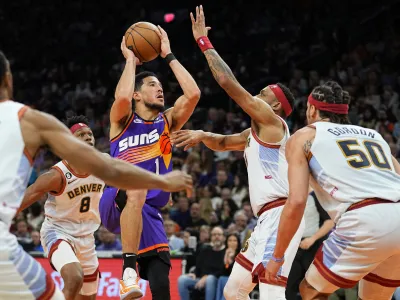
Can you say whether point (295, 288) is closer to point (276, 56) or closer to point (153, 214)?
point (153, 214)

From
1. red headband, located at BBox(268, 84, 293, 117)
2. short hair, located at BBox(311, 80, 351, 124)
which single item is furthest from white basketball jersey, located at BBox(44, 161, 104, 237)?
short hair, located at BBox(311, 80, 351, 124)

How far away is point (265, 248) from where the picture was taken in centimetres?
656

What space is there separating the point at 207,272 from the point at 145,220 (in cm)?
446

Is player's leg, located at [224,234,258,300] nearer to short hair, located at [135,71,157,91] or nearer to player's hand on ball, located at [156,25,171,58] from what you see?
short hair, located at [135,71,157,91]

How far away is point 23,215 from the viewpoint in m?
14.6

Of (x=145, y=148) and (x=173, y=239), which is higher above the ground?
(x=145, y=148)

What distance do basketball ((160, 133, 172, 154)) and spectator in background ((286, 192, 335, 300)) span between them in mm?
3894

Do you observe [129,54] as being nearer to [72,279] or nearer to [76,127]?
[76,127]

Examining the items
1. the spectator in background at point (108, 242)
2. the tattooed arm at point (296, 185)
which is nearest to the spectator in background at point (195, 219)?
the spectator in background at point (108, 242)

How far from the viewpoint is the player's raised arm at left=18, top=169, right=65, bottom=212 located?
7465mm

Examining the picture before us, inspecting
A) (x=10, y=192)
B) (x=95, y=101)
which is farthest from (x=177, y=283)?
(x=95, y=101)

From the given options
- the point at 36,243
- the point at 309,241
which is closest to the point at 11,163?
the point at 309,241

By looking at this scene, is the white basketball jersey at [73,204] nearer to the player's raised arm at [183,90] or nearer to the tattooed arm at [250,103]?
the player's raised arm at [183,90]

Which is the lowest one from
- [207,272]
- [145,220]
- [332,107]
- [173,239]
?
[207,272]
